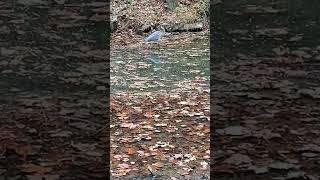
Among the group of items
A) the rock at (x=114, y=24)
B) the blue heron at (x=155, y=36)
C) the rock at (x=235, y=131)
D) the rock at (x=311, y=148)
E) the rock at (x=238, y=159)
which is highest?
the rock at (x=114, y=24)

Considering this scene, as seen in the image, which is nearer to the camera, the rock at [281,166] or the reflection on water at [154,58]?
the rock at [281,166]

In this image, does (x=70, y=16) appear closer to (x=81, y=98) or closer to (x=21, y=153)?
(x=81, y=98)

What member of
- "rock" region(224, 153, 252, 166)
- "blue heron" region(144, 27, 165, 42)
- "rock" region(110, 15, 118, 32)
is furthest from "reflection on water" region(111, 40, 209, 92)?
"rock" region(224, 153, 252, 166)

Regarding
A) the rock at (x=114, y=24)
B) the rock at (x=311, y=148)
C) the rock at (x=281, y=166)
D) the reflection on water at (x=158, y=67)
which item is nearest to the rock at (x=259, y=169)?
the rock at (x=281, y=166)

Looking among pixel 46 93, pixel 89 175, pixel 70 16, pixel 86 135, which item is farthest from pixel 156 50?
pixel 89 175

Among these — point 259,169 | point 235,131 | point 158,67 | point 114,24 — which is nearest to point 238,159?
point 259,169

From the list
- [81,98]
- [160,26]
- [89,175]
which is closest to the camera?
[89,175]

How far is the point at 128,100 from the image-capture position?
5.32m

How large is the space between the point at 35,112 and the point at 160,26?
6.76 metres

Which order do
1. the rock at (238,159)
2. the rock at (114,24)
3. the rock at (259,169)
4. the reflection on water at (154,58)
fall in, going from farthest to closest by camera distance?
1. the rock at (114,24)
2. the reflection on water at (154,58)
3. the rock at (238,159)
4. the rock at (259,169)

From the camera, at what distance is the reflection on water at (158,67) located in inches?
244

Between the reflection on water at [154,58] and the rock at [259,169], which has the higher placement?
the reflection on water at [154,58]

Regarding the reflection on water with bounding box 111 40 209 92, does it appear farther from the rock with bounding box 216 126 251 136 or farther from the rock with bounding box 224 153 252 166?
the rock with bounding box 224 153 252 166

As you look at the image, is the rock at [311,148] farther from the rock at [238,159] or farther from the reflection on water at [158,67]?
the reflection on water at [158,67]
